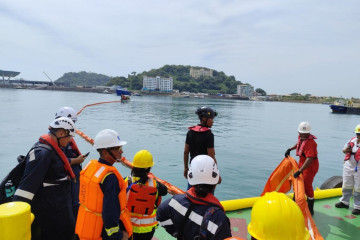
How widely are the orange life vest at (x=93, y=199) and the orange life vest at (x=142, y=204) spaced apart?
0.36m

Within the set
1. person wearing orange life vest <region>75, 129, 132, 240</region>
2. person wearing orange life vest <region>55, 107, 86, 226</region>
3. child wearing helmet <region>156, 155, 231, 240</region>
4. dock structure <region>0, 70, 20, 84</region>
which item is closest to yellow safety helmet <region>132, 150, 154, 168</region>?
person wearing orange life vest <region>75, 129, 132, 240</region>

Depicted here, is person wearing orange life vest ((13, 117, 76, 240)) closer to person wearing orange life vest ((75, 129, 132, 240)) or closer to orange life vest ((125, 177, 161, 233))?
person wearing orange life vest ((75, 129, 132, 240))

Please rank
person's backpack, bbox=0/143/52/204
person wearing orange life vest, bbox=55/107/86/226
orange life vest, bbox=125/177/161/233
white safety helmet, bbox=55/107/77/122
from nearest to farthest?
person's backpack, bbox=0/143/52/204 < orange life vest, bbox=125/177/161/233 < person wearing orange life vest, bbox=55/107/86/226 < white safety helmet, bbox=55/107/77/122

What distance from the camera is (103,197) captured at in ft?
6.85

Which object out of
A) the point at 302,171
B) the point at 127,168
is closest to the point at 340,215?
the point at 302,171

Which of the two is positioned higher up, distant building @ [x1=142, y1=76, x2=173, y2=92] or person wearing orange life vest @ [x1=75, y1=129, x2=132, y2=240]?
distant building @ [x1=142, y1=76, x2=173, y2=92]

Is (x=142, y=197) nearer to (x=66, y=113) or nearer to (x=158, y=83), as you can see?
(x=66, y=113)

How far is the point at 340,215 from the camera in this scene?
478 centimetres

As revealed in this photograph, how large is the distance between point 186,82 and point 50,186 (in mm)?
173687

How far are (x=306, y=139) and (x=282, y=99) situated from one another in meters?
169

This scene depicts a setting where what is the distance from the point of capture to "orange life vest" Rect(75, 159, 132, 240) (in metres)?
2.09

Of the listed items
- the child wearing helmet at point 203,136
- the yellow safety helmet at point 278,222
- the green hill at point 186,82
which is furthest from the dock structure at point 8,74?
the yellow safety helmet at point 278,222

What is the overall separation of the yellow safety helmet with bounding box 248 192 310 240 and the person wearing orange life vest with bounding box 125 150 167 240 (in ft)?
4.56

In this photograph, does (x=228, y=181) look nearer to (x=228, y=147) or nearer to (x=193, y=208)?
(x=228, y=147)
